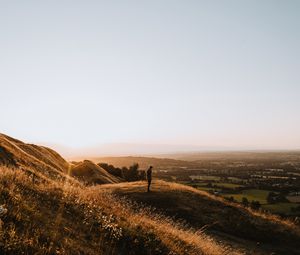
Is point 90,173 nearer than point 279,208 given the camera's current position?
Yes

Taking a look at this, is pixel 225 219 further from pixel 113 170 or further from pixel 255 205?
pixel 113 170

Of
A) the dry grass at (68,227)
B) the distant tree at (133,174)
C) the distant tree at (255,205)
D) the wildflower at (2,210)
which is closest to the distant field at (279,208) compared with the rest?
the distant tree at (255,205)

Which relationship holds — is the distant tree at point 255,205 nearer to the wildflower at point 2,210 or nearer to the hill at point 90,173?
the hill at point 90,173

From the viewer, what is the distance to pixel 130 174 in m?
64.4

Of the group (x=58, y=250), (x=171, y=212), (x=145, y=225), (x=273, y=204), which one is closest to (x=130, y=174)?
(x=273, y=204)

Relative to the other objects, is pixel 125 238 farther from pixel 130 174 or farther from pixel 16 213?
pixel 130 174

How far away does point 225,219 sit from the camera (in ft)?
100.0

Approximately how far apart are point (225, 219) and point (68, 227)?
2366 cm

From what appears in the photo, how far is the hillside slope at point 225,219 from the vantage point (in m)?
26.1

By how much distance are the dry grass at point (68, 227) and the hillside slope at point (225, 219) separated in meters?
13.4

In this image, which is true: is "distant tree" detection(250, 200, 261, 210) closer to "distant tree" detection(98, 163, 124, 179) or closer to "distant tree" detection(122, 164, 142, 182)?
"distant tree" detection(122, 164, 142, 182)

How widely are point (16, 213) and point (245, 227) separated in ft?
82.1

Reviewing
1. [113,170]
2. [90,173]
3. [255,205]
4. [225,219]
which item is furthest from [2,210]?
[113,170]

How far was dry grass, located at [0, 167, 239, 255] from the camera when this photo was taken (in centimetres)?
744
